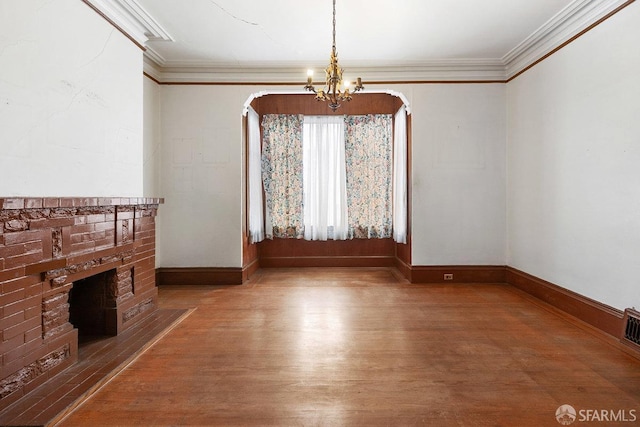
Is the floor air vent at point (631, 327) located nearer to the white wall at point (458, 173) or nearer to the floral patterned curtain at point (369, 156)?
the white wall at point (458, 173)

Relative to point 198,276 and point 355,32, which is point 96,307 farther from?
point 355,32

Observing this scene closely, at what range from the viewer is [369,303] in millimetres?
4047

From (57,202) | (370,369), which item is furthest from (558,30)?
(57,202)

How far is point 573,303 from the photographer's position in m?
3.53

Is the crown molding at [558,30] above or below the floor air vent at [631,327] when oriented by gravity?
above

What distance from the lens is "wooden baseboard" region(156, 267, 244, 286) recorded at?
4980 mm

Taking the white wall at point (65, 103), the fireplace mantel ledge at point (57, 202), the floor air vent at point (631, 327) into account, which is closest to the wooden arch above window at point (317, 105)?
the white wall at point (65, 103)

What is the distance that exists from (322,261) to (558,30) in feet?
15.0

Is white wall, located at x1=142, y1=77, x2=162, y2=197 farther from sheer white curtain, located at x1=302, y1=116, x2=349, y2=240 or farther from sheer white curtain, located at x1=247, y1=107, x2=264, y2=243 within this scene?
sheer white curtain, located at x1=302, y1=116, x2=349, y2=240

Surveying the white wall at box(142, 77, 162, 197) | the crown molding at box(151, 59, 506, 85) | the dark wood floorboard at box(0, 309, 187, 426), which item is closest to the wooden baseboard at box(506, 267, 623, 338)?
the crown molding at box(151, 59, 506, 85)

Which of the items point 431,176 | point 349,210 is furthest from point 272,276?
point 431,176

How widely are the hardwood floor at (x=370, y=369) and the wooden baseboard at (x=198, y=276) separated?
3.10 ft

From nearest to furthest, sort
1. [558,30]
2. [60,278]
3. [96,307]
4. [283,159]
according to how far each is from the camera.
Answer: [60,278] < [96,307] < [558,30] < [283,159]

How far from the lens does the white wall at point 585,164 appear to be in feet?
9.52
